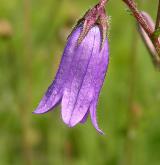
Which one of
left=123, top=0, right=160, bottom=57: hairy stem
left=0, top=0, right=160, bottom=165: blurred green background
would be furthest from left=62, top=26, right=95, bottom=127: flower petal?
left=0, top=0, right=160, bottom=165: blurred green background

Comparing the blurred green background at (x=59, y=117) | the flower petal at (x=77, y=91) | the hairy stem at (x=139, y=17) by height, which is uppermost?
the hairy stem at (x=139, y=17)

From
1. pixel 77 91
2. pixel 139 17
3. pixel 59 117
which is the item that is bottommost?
pixel 59 117

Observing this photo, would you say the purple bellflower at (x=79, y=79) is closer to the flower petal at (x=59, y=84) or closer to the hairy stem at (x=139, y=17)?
the flower petal at (x=59, y=84)

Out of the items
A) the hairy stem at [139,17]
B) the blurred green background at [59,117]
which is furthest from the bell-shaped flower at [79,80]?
the blurred green background at [59,117]

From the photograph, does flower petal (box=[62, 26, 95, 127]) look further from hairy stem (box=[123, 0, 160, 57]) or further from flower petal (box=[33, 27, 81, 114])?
hairy stem (box=[123, 0, 160, 57])

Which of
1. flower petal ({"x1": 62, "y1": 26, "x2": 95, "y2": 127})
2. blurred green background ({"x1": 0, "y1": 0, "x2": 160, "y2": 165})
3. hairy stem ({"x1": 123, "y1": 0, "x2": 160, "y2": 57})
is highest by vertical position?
hairy stem ({"x1": 123, "y1": 0, "x2": 160, "y2": 57})

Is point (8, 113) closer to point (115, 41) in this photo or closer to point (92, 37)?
point (115, 41)

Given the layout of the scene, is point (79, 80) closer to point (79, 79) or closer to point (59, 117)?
point (79, 79)

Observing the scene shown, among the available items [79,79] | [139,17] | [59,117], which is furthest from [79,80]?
[59,117]
